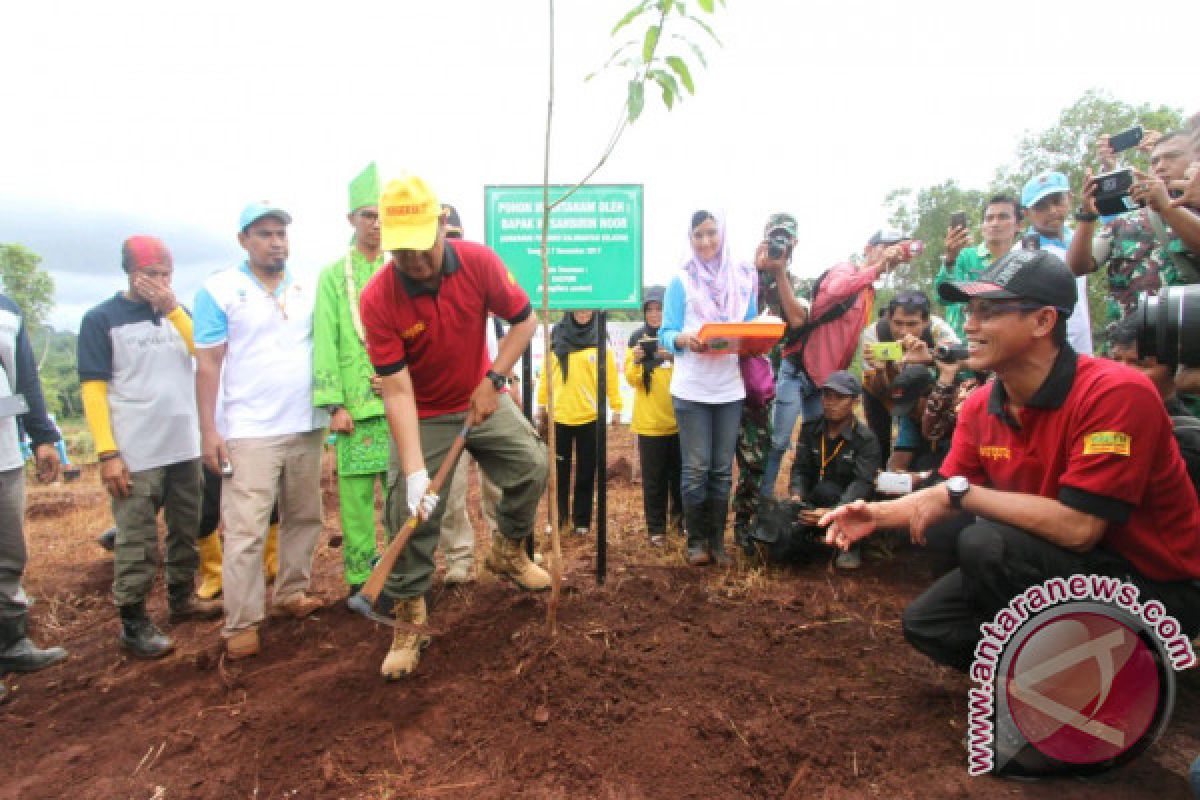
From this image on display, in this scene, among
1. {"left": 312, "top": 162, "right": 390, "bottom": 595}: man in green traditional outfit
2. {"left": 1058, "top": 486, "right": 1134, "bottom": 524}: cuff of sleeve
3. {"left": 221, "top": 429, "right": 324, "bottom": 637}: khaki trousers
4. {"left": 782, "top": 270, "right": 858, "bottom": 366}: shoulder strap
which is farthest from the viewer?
{"left": 782, "top": 270, "right": 858, "bottom": 366}: shoulder strap

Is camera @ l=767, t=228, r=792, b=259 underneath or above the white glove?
above

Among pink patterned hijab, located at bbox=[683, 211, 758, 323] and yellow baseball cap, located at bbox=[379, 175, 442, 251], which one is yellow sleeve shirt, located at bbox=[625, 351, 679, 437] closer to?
pink patterned hijab, located at bbox=[683, 211, 758, 323]

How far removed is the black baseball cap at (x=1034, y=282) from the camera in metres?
2.19

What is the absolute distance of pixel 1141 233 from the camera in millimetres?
3492

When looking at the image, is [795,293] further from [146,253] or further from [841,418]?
[146,253]

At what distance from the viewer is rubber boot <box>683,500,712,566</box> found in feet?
13.6

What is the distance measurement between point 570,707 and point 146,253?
3.17m

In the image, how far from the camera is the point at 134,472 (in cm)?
353

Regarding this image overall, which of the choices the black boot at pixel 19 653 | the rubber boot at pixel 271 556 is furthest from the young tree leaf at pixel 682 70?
the black boot at pixel 19 653

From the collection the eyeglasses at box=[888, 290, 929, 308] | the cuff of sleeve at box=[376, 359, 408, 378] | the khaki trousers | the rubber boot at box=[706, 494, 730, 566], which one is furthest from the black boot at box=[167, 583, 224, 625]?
the eyeglasses at box=[888, 290, 929, 308]

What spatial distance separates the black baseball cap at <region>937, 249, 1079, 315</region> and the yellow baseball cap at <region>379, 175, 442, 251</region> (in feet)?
6.70

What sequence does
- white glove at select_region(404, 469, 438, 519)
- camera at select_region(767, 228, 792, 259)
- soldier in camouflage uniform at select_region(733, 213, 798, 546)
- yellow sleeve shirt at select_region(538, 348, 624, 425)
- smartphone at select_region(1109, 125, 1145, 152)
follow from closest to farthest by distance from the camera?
white glove at select_region(404, 469, 438, 519), smartphone at select_region(1109, 125, 1145, 152), camera at select_region(767, 228, 792, 259), soldier in camouflage uniform at select_region(733, 213, 798, 546), yellow sleeve shirt at select_region(538, 348, 624, 425)

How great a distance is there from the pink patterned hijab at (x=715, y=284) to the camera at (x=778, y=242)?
25cm

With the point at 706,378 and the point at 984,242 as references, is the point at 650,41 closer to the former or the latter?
the point at 706,378
